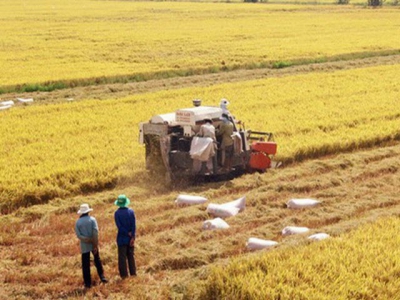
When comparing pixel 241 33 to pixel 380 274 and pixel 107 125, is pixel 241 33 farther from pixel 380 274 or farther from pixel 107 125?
pixel 380 274

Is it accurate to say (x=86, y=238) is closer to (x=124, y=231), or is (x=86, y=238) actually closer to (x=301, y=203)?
(x=124, y=231)

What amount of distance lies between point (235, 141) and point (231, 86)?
14.3m

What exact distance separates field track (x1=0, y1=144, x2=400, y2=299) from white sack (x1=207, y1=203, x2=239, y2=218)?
0.49 ft

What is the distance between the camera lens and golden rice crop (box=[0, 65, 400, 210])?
15328mm

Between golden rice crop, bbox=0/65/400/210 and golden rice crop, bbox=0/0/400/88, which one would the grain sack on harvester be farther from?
golden rice crop, bbox=0/0/400/88

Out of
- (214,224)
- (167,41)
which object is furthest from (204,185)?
(167,41)

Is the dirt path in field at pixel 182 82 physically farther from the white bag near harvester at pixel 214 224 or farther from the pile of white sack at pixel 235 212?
the white bag near harvester at pixel 214 224

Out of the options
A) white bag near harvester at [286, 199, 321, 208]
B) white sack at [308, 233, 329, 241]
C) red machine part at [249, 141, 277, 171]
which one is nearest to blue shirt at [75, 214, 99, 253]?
white sack at [308, 233, 329, 241]

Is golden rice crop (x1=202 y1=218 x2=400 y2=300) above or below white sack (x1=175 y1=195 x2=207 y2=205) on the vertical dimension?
above

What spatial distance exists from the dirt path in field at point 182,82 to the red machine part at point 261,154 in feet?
44.6

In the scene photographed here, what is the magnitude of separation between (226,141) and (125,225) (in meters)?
5.52

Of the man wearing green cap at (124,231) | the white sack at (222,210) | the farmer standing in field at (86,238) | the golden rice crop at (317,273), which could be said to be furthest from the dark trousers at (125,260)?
the white sack at (222,210)

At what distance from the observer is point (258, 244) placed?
11.4 meters

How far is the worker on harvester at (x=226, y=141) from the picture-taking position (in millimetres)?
15391
